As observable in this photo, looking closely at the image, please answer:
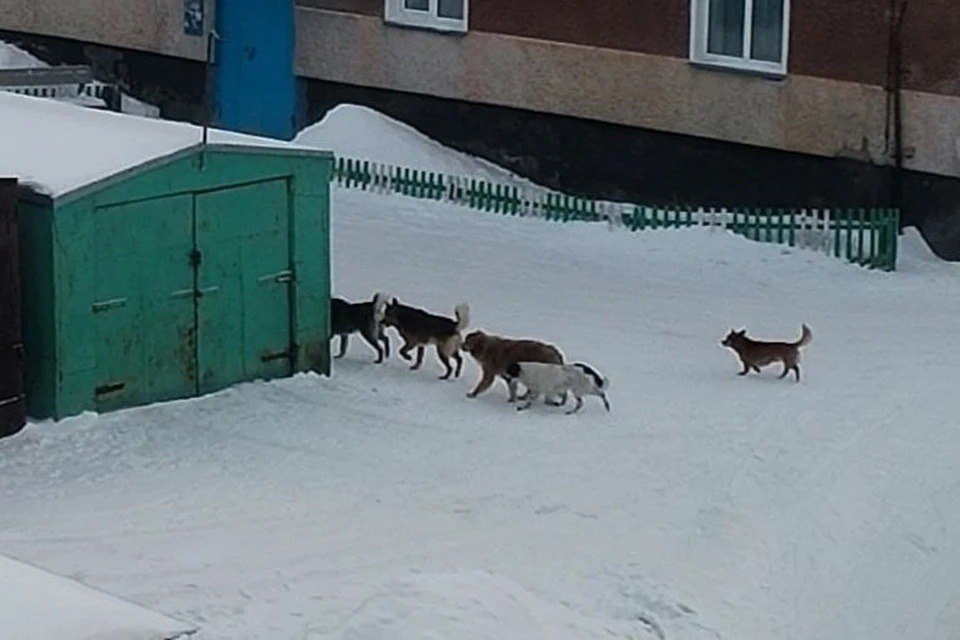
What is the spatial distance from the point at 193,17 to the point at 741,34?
22.8 ft

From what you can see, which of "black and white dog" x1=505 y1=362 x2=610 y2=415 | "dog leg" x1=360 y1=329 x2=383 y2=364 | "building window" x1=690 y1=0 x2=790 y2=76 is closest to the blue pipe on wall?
"building window" x1=690 y1=0 x2=790 y2=76

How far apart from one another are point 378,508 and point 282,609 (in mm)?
1686

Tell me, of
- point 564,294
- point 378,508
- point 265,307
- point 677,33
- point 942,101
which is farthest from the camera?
point 677,33

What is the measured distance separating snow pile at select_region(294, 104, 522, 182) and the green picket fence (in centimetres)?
47

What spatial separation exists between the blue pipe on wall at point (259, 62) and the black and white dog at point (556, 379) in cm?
1058

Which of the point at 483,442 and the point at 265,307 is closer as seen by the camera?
the point at 483,442

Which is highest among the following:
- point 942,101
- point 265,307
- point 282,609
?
point 942,101

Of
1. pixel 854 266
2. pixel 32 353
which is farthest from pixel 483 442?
pixel 854 266

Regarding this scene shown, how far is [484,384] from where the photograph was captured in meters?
14.8

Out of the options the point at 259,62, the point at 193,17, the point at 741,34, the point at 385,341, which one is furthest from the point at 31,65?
the point at 385,341

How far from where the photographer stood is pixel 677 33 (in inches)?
837

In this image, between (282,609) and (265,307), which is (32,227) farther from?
(282,609)

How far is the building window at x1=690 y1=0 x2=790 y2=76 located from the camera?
20750mm

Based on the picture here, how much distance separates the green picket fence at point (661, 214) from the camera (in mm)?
19047
